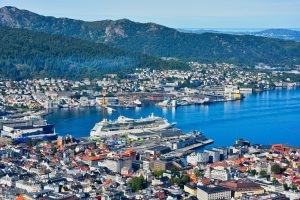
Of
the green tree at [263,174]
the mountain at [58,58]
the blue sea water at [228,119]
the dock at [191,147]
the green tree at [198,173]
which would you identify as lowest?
the blue sea water at [228,119]

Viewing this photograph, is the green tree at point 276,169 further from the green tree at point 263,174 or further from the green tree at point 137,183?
the green tree at point 137,183

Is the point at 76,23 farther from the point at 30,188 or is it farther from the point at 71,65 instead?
the point at 30,188

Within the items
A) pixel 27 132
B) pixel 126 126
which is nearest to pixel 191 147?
pixel 126 126

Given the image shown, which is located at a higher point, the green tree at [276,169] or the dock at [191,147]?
the green tree at [276,169]

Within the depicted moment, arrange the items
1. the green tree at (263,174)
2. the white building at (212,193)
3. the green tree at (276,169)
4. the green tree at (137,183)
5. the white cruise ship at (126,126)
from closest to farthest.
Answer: the white building at (212,193) → the green tree at (137,183) → the green tree at (263,174) → the green tree at (276,169) → the white cruise ship at (126,126)

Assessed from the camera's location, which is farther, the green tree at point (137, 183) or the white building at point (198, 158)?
the white building at point (198, 158)

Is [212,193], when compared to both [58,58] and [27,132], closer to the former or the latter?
[27,132]

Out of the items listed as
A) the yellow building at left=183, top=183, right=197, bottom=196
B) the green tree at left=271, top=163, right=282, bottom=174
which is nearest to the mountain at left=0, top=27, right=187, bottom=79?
the green tree at left=271, top=163, right=282, bottom=174

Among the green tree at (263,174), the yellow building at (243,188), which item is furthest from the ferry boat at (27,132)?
the yellow building at (243,188)
